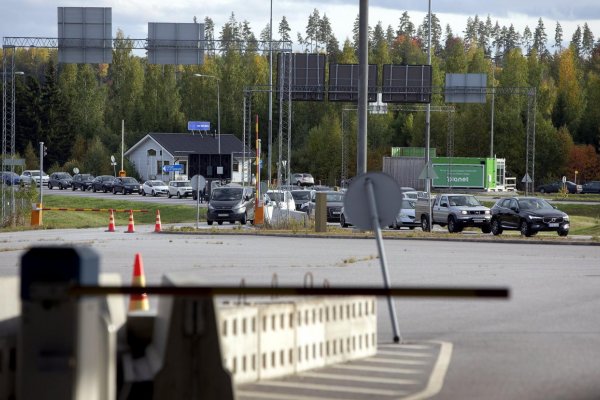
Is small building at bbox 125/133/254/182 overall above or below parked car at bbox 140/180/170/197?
above

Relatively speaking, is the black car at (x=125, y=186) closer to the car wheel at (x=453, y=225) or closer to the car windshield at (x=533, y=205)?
the car wheel at (x=453, y=225)

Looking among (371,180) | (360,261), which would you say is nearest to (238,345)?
(371,180)

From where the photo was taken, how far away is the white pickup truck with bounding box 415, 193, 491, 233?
Result: 50688 mm

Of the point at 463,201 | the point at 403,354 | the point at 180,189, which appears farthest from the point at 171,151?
the point at 403,354

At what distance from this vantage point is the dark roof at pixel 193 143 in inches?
5399

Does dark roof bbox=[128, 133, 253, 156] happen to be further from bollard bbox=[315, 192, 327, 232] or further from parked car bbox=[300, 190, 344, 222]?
bollard bbox=[315, 192, 327, 232]

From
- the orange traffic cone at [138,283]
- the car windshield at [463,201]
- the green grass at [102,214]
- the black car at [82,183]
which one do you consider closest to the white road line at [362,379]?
the orange traffic cone at [138,283]

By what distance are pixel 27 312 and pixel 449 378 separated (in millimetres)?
5554

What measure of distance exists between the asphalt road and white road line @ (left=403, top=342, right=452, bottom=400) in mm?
79

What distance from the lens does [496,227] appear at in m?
48.5

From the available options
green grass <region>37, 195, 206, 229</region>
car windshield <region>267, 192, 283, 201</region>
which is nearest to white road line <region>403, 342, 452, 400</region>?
green grass <region>37, 195, 206, 229</region>

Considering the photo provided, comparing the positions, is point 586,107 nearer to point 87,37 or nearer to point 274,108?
point 274,108

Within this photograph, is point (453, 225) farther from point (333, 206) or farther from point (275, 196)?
point (275, 196)

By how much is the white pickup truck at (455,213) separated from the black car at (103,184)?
200 ft
